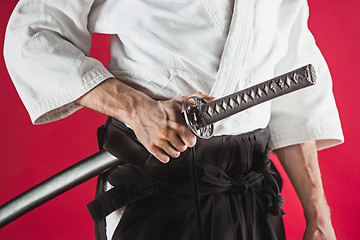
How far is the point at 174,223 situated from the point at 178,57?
297 millimetres

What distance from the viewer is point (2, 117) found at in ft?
5.29

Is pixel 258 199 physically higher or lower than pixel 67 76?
lower

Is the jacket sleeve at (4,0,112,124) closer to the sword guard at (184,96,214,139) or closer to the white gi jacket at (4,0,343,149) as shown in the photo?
the white gi jacket at (4,0,343,149)

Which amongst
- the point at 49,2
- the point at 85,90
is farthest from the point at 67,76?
the point at 49,2

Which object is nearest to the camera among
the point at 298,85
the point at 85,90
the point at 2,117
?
the point at 298,85

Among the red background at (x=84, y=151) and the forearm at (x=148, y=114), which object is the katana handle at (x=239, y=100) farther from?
the red background at (x=84, y=151)

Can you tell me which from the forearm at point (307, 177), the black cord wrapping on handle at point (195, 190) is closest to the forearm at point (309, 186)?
the forearm at point (307, 177)

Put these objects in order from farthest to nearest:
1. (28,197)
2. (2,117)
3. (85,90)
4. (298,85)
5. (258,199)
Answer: (2,117) < (28,197) < (258,199) < (85,90) < (298,85)

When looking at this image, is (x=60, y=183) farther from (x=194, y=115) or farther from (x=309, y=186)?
(x=309, y=186)

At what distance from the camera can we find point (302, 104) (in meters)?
1.05

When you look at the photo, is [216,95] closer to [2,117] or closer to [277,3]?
[277,3]

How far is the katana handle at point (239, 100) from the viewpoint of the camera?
1.90 ft

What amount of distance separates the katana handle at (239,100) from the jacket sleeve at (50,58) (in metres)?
0.19

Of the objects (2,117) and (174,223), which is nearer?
(174,223)
